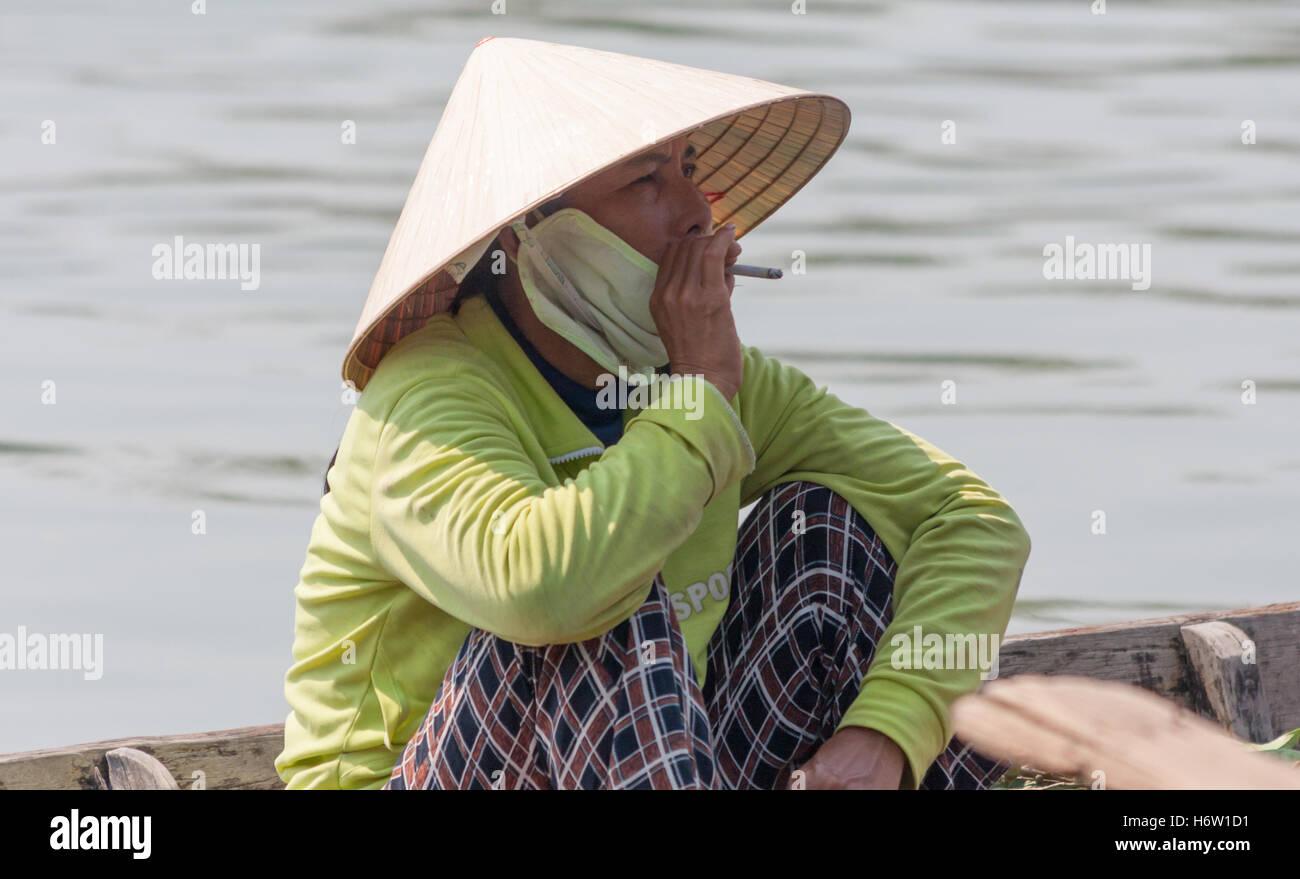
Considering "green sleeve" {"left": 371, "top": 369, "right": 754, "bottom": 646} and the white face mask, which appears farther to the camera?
the white face mask

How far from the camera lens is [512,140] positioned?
1719 millimetres

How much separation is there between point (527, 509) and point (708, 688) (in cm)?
49

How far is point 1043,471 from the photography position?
13.8ft

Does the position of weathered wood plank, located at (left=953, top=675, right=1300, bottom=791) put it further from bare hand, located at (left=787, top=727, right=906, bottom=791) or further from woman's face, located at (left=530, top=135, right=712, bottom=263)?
woman's face, located at (left=530, top=135, right=712, bottom=263)

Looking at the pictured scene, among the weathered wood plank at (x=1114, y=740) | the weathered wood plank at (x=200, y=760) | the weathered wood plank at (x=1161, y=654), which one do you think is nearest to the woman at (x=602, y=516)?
the weathered wood plank at (x=1114, y=740)

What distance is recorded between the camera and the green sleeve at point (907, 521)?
1.80 metres

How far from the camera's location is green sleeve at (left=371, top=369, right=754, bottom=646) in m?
1.53

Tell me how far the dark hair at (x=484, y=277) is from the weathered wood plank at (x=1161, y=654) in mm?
1140

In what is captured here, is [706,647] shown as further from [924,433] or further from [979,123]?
[979,123]

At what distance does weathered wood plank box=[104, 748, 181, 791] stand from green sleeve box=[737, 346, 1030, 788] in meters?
0.86

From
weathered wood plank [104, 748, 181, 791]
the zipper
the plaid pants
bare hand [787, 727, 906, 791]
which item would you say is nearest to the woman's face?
the zipper

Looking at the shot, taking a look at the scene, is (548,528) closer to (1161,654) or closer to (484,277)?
(484,277)

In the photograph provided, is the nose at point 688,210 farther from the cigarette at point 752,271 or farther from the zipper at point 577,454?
the zipper at point 577,454

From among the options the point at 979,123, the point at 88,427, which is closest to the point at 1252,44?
the point at 979,123
